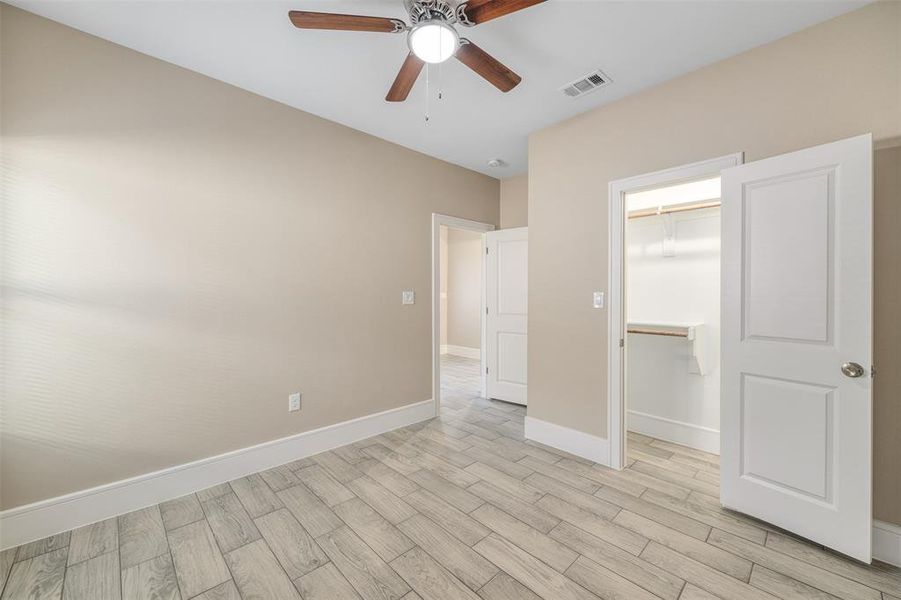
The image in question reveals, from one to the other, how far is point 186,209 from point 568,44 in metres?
2.61

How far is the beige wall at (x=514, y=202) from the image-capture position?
170 inches

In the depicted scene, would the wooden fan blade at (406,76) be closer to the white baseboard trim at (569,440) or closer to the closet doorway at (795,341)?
the closet doorway at (795,341)

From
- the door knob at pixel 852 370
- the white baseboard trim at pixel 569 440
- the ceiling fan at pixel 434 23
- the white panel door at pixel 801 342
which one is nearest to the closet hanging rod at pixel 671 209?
the white panel door at pixel 801 342

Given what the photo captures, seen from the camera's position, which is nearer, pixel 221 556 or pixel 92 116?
pixel 221 556

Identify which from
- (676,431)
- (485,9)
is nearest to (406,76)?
(485,9)

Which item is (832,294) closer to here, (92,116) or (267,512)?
(267,512)

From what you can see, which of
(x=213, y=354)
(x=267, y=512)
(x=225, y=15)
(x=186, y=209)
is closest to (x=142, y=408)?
(x=213, y=354)

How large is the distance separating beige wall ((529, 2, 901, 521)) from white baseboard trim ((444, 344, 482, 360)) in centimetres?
378

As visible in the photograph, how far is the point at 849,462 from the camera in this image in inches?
67.9

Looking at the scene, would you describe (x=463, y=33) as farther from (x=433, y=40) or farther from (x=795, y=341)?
(x=795, y=341)

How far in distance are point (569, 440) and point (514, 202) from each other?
282 cm

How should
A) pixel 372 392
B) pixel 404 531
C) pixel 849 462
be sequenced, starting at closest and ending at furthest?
pixel 849 462, pixel 404 531, pixel 372 392

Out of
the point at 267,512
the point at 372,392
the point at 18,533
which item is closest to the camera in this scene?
the point at 18,533

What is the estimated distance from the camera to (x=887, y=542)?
5.72 feet
